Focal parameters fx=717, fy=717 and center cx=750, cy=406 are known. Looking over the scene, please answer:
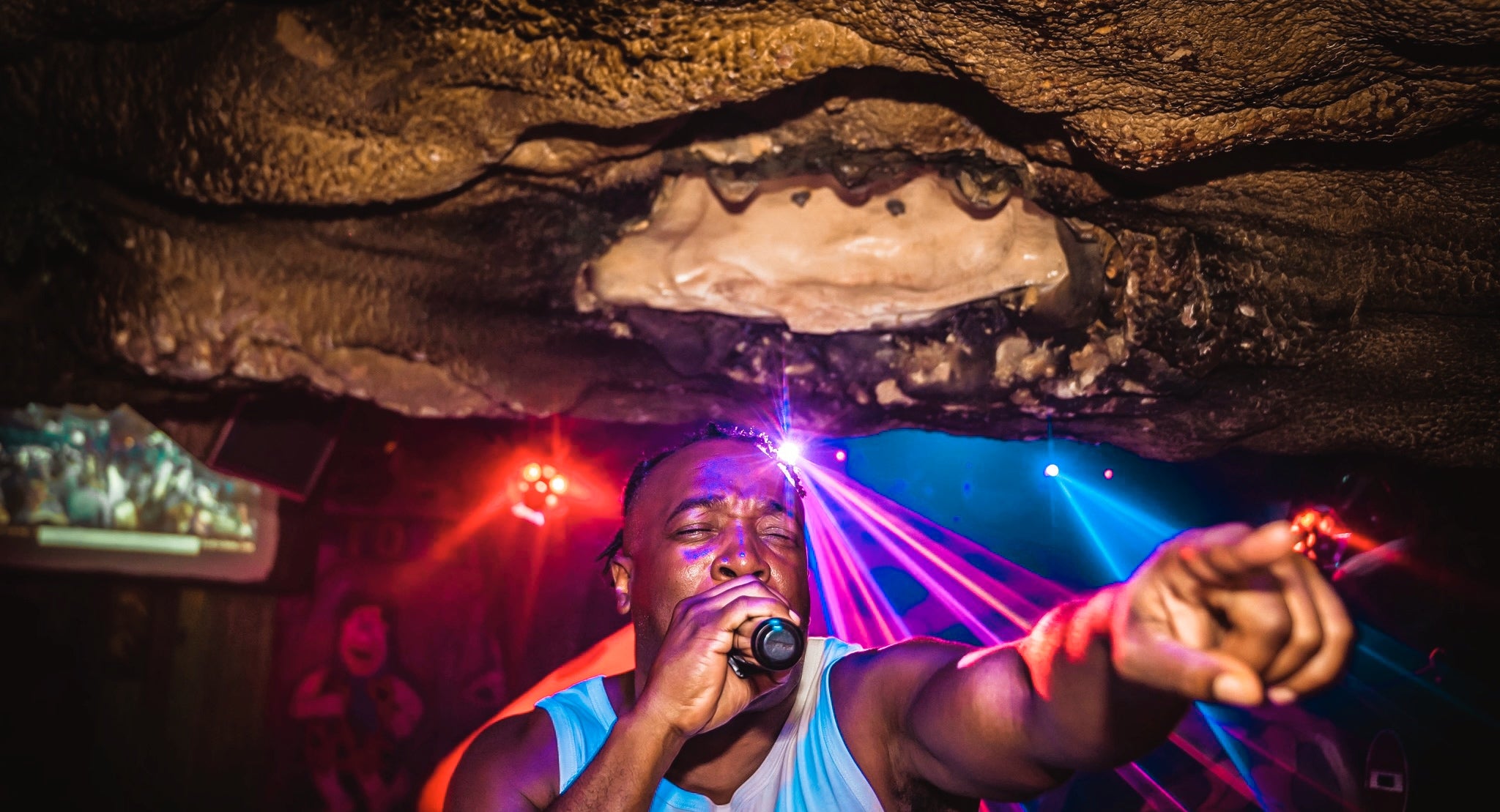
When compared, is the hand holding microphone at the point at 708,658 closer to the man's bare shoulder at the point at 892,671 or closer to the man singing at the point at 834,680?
the man singing at the point at 834,680

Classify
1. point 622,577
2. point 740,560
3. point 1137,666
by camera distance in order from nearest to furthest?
point 1137,666 < point 740,560 < point 622,577

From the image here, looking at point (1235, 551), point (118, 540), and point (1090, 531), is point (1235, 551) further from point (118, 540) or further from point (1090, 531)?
point (118, 540)

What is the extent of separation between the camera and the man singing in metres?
0.88

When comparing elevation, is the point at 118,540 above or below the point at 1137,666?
below

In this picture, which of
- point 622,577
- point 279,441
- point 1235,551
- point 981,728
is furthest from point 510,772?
point 279,441

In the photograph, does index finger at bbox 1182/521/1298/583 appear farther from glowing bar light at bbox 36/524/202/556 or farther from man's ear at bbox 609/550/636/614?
glowing bar light at bbox 36/524/202/556

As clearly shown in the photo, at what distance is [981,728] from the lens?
1560 mm

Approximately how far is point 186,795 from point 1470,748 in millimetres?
10969

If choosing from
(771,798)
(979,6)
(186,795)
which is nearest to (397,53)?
(979,6)

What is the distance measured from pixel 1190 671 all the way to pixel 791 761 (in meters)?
1.49

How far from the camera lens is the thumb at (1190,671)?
2.73 ft

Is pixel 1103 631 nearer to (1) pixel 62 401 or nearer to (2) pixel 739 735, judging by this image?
(2) pixel 739 735

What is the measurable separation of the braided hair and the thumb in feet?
4.50

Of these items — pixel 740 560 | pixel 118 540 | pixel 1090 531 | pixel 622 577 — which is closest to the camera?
pixel 740 560
